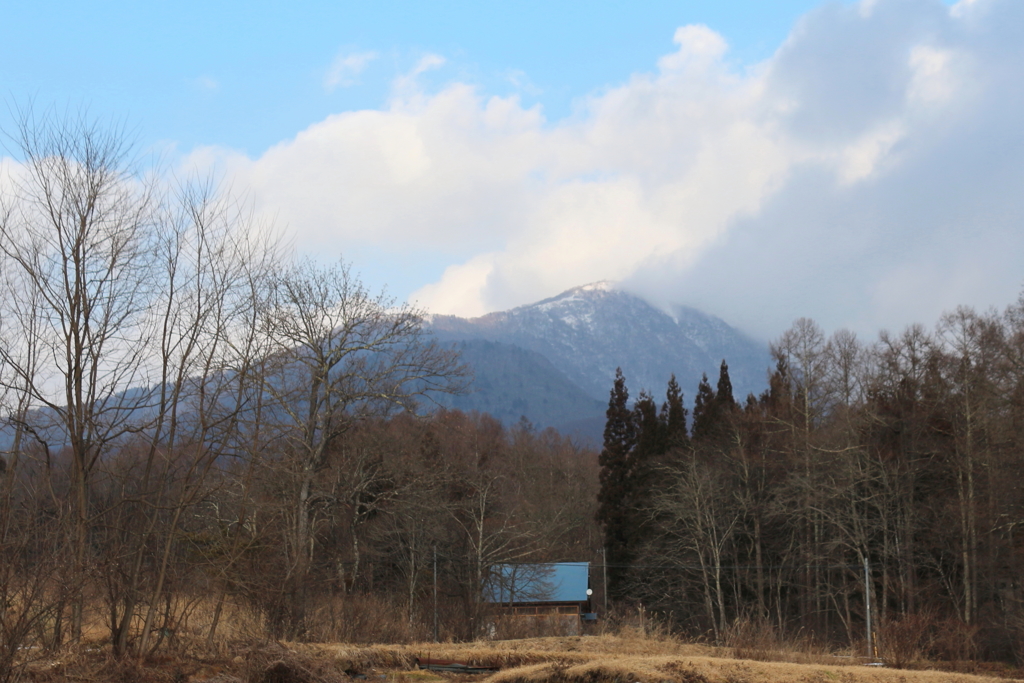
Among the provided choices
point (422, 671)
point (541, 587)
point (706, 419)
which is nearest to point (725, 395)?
point (706, 419)

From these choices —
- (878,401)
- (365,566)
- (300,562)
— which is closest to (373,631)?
(300,562)

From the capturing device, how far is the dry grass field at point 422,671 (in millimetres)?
10383

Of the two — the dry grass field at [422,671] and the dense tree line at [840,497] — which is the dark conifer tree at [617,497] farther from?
the dry grass field at [422,671]

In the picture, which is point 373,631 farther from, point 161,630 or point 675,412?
point 675,412

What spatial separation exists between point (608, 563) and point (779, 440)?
39.3 ft

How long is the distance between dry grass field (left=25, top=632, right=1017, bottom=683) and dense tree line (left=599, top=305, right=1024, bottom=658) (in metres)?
19.9

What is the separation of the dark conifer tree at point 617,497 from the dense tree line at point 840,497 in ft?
0.40

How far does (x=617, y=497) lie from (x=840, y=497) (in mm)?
14006

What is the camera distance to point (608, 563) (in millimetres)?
49375

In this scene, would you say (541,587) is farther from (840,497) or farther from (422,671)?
(422,671)

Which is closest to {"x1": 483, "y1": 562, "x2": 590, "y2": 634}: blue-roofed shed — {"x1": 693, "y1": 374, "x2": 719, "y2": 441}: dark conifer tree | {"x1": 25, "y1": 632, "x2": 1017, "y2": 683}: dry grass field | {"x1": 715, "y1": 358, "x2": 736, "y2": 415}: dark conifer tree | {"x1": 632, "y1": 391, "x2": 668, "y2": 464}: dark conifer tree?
{"x1": 632, "y1": 391, "x2": 668, "y2": 464}: dark conifer tree

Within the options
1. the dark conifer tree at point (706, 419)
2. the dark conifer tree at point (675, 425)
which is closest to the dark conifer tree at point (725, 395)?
the dark conifer tree at point (706, 419)

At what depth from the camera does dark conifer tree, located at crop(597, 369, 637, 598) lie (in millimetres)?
48938

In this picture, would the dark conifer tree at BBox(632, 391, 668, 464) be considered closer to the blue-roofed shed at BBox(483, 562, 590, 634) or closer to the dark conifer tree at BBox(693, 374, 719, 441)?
the dark conifer tree at BBox(693, 374, 719, 441)
